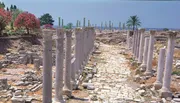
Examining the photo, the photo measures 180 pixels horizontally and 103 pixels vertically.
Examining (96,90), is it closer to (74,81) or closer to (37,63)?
(74,81)

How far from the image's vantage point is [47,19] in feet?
218

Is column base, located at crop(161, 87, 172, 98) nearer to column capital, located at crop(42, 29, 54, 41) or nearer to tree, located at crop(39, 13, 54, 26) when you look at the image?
column capital, located at crop(42, 29, 54, 41)

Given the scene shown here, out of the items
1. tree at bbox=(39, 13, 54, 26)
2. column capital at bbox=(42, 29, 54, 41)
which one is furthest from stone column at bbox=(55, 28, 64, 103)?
tree at bbox=(39, 13, 54, 26)

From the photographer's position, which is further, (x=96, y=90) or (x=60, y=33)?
(x=96, y=90)

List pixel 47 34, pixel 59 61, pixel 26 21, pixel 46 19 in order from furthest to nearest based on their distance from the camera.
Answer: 1. pixel 46 19
2. pixel 26 21
3. pixel 59 61
4. pixel 47 34

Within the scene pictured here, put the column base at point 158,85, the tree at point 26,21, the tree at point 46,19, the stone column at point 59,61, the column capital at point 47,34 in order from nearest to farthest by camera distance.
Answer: the column capital at point 47,34
the stone column at point 59,61
the column base at point 158,85
the tree at point 26,21
the tree at point 46,19

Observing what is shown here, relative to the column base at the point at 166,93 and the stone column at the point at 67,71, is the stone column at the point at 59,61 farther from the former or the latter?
the column base at the point at 166,93

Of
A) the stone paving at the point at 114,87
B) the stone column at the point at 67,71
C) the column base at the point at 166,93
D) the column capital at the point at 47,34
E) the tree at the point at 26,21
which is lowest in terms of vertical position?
the stone paving at the point at 114,87

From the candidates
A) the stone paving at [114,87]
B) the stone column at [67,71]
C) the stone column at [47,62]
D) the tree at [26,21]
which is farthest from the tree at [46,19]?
the stone column at [47,62]

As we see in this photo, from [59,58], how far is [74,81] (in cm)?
317

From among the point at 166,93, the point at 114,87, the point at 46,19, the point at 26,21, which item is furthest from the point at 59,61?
the point at 46,19

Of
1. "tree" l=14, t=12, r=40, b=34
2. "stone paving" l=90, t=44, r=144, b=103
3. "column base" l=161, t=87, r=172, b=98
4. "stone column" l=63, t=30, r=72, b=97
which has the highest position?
"tree" l=14, t=12, r=40, b=34

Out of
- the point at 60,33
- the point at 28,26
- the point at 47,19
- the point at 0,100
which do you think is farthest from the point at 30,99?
the point at 47,19

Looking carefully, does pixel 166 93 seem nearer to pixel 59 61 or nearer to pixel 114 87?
pixel 114 87
